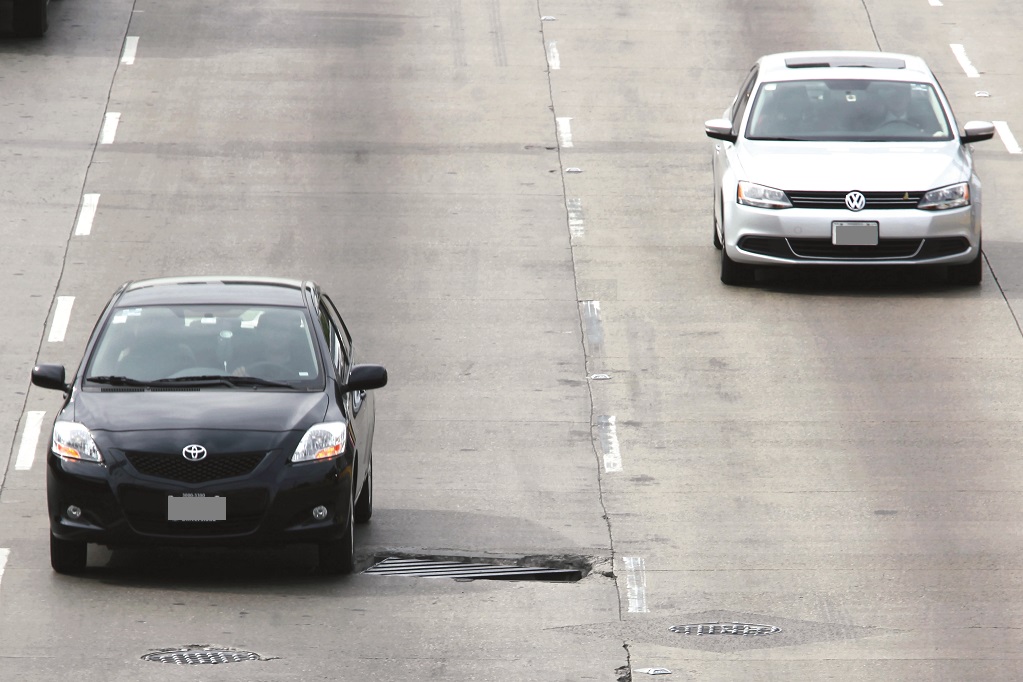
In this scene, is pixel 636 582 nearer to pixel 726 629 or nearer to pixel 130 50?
pixel 726 629

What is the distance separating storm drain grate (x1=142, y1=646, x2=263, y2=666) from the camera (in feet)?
29.8

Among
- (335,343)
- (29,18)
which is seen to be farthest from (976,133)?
(29,18)

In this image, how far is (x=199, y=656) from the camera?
30.1ft

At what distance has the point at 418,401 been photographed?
573 inches

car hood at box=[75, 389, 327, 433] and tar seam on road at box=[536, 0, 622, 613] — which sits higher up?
car hood at box=[75, 389, 327, 433]

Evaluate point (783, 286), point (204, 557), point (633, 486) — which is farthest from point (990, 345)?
point (204, 557)

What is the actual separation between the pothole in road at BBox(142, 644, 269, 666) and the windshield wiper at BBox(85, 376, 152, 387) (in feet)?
6.70

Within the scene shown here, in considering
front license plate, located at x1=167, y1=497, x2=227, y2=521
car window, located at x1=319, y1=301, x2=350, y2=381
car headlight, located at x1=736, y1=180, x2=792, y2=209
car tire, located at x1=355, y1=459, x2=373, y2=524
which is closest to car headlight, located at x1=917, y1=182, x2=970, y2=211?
car headlight, located at x1=736, y1=180, x2=792, y2=209

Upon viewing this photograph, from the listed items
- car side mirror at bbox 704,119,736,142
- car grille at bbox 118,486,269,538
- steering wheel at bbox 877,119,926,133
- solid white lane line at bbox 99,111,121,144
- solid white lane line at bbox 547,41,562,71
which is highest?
car grille at bbox 118,486,269,538

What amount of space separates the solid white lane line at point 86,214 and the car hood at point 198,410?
807cm

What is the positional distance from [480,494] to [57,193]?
865cm

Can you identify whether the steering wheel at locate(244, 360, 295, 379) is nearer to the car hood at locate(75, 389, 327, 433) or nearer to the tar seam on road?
the car hood at locate(75, 389, 327, 433)

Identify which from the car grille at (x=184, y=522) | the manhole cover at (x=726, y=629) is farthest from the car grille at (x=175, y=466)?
the manhole cover at (x=726, y=629)

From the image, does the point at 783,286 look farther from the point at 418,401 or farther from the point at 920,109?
the point at 418,401
